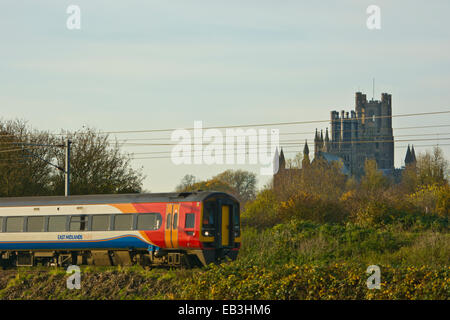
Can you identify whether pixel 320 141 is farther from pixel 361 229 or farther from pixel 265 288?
pixel 265 288

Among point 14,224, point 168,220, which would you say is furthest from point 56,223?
point 168,220

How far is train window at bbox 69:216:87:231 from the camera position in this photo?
27219 millimetres

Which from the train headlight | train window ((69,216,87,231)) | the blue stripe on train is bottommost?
the blue stripe on train

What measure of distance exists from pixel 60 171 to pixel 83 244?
23204mm

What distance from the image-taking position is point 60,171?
1939 inches

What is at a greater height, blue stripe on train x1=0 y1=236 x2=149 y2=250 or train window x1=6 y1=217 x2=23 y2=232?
train window x1=6 y1=217 x2=23 y2=232

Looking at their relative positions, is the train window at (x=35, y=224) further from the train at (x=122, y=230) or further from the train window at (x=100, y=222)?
the train window at (x=100, y=222)

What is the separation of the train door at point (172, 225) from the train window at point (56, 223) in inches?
206

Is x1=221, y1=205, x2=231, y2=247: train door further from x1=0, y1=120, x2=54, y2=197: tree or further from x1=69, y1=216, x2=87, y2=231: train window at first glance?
x1=0, y1=120, x2=54, y2=197: tree

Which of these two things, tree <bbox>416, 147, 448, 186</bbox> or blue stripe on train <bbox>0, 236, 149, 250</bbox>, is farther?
tree <bbox>416, 147, 448, 186</bbox>

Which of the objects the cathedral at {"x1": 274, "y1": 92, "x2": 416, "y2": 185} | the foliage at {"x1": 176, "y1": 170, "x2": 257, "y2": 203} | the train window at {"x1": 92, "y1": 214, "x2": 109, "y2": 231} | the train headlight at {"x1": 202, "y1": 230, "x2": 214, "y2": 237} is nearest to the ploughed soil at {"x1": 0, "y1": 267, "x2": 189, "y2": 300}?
the train window at {"x1": 92, "y1": 214, "x2": 109, "y2": 231}

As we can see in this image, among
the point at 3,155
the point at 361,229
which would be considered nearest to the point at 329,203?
the point at 361,229

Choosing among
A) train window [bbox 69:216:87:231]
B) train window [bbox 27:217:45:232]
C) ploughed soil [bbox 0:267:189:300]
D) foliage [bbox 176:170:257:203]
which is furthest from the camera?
foliage [bbox 176:170:257:203]

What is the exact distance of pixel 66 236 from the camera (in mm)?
27547
